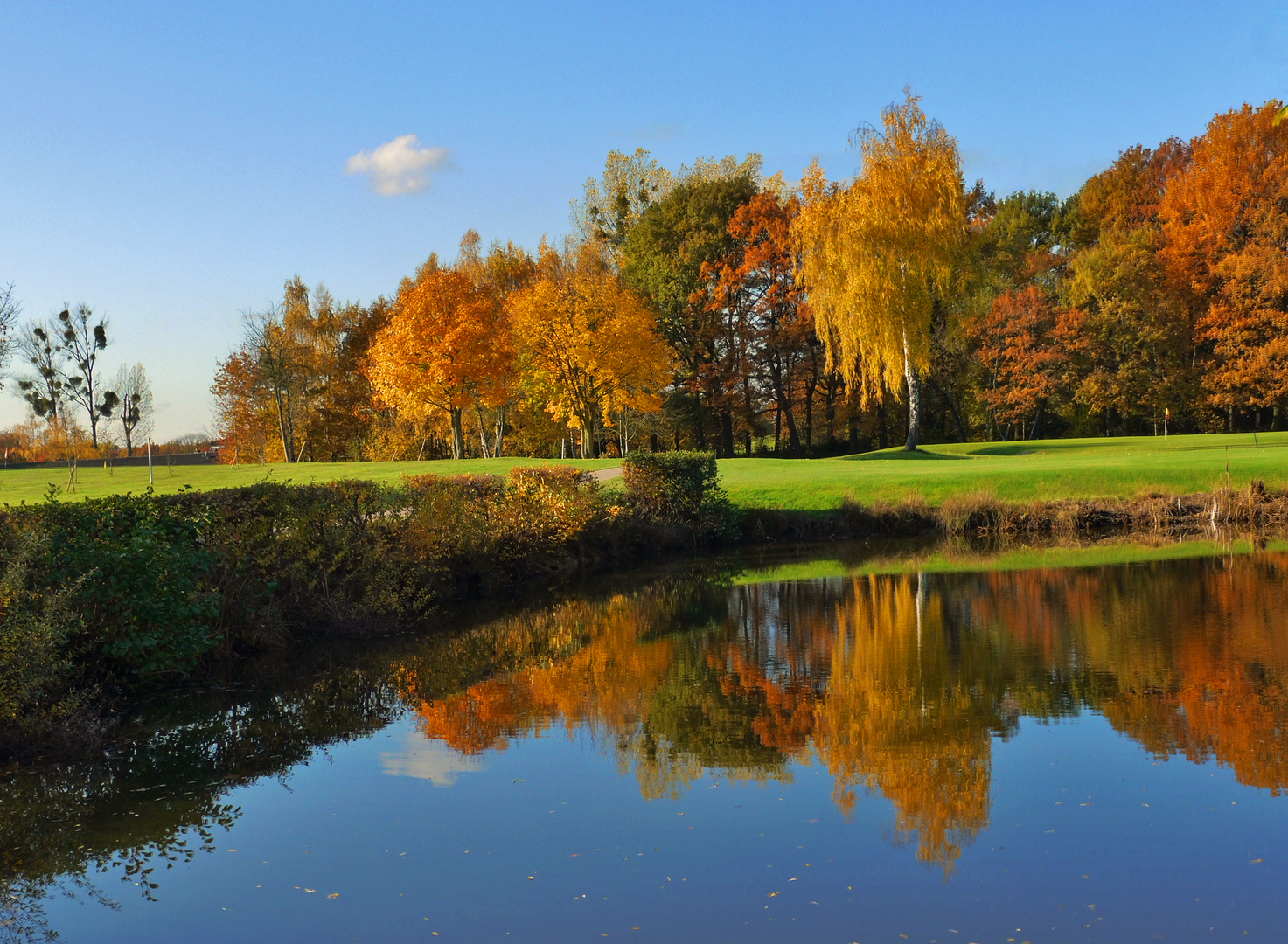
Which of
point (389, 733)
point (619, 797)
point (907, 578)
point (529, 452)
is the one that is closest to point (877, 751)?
point (619, 797)

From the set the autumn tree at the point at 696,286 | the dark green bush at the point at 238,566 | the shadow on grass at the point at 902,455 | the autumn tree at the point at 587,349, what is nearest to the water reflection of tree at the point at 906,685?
the dark green bush at the point at 238,566

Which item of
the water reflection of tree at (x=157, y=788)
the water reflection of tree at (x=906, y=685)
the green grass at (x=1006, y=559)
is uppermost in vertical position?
the water reflection of tree at (x=157, y=788)

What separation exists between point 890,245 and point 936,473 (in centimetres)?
1179

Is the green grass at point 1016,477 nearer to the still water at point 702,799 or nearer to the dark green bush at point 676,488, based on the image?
the dark green bush at point 676,488

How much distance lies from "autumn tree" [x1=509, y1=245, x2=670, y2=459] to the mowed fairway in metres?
6.59

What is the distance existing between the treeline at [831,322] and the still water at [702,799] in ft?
86.1

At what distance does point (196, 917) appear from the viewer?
16.8ft

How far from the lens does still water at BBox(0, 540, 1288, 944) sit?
495 cm

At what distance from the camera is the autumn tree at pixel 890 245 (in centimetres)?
3441

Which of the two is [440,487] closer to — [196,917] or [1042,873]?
[196,917]

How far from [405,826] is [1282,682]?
23.7 ft

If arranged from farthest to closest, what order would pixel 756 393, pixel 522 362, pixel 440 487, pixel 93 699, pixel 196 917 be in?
pixel 756 393 < pixel 522 362 < pixel 440 487 < pixel 93 699 < pixel 196 917

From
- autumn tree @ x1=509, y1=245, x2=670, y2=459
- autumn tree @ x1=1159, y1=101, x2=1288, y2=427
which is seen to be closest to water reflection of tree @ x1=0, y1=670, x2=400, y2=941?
autumn tree @ x1=509, y1=245, x2=670, y2=459

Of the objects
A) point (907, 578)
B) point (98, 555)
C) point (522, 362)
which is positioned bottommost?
point (907, 578)
